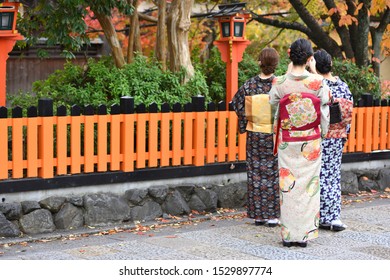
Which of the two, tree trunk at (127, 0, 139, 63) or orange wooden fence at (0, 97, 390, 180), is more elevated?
tree trunk at (127, 0, 139, 63)

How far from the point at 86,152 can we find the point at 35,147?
23.6 inches

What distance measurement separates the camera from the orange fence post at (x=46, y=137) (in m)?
8.45

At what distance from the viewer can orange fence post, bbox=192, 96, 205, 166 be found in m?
9.69

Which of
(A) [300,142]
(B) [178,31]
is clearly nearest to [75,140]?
(A) [300,142]

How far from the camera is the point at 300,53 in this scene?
25.6ft

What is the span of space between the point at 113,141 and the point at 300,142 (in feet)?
7.53

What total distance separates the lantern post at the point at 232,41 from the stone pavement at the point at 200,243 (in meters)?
2.16

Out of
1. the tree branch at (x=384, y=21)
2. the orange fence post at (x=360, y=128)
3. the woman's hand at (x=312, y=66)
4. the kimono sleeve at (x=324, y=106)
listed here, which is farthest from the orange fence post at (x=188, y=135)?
the tree branch at (x=384, y=21)

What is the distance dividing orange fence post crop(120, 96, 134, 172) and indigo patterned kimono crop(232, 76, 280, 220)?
1187 mm

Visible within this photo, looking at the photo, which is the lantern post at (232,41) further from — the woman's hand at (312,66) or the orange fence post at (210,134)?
the woman's hand at (312,66)

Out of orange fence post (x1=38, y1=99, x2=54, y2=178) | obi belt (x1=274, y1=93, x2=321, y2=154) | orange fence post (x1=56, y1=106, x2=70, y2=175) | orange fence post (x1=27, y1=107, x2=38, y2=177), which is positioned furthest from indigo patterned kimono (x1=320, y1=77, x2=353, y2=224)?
orange fence post (x1=27, y1=107, x2=38, y2=177)

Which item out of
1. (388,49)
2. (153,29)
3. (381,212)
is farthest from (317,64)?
(153,29)

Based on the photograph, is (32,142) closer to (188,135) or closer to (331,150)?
(188,135)

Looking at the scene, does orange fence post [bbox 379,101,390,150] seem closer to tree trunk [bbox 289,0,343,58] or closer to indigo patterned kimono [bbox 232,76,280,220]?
tree trunk [bbox 289,0,343,58]
